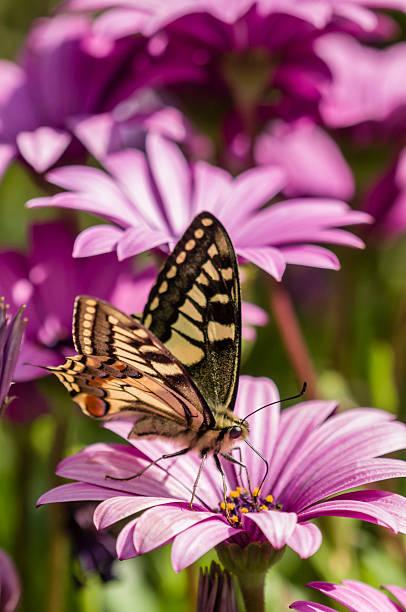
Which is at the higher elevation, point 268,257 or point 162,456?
point 268,257

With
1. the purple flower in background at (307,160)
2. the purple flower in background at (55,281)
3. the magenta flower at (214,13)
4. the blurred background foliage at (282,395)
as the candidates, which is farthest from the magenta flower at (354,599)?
the purple flower in background at (307,160)

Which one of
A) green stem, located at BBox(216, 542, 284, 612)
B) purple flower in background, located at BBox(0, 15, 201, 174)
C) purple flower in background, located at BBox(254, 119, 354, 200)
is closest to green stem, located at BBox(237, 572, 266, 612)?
green stem, located at BBox(216, 542, 284, 612)

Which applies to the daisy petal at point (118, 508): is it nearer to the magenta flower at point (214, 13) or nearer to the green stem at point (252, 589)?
the green stem at point (252, 589)

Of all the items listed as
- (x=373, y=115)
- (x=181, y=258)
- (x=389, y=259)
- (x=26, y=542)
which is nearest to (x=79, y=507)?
(x=26, y=542)

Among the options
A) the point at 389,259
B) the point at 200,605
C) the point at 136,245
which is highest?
the point at 389,259

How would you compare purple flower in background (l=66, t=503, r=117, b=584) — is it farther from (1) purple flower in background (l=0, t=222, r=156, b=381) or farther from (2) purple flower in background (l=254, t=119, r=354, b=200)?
(2) purple flower in background (l=254, t=119, r=354, b=200)

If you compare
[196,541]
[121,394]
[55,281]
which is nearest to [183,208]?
[55,281]

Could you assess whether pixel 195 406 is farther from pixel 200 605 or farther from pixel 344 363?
pixel 344 363

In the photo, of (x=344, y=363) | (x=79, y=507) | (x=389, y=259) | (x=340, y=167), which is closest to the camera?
(x=79, y=507)
